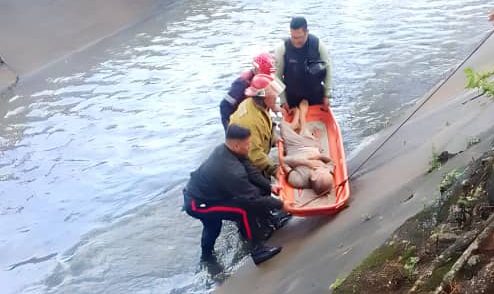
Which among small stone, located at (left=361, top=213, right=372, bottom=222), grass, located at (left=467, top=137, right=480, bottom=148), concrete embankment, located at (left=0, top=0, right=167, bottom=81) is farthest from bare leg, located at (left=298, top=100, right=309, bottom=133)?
concrete embankment, located at (left=0, top=0, right=167, bottom=81)

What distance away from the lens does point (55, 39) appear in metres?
18.5

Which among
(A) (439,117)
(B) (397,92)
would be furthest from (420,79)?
(A) (439,117)

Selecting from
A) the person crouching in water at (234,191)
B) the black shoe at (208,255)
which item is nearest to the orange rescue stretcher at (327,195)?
the person crouching in water at (234,191)

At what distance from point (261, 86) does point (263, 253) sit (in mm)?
1783

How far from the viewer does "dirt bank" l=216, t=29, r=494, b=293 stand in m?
5.94

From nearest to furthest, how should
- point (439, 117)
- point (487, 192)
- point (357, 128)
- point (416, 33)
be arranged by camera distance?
point (487, 192), point (439, 117), point (357, 128), point (416, 33)

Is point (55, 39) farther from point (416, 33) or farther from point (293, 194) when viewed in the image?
point (293, 194)

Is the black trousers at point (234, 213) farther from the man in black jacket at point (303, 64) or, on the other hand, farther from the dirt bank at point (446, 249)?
the dirt bank at point (446, 249)

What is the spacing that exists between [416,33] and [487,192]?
1218 cm

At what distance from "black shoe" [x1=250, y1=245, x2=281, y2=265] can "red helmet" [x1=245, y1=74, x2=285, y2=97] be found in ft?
5.42

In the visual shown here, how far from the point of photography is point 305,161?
7.64 m

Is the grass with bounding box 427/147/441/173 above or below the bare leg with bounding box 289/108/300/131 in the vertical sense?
below

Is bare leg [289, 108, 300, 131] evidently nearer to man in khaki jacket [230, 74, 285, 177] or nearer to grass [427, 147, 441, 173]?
man in khaki jacket [230, 74, 285, 177]

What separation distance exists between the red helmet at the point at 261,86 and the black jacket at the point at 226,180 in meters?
0.73
